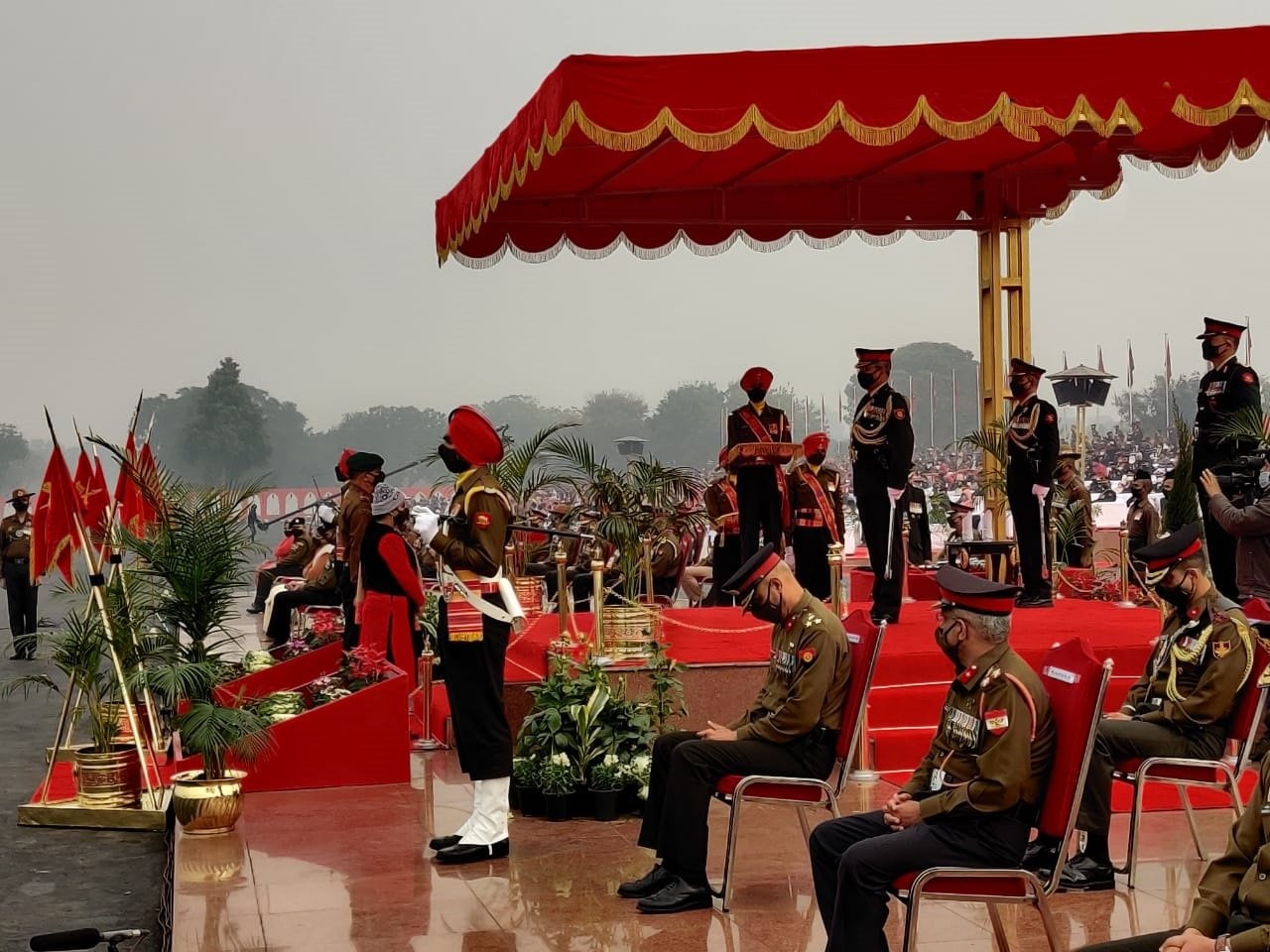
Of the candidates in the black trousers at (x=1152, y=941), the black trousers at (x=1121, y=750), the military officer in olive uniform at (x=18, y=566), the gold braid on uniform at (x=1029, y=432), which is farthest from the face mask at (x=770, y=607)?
the military officer in olive uniform at (x=18, y=566)

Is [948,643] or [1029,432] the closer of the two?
[948,643]

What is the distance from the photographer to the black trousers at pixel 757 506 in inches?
424

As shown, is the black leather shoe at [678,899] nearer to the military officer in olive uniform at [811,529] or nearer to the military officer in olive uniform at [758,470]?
the military officer in olive uniform at [758,470]

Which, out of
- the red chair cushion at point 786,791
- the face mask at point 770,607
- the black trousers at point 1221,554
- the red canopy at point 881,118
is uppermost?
the red canopy at point 881,118

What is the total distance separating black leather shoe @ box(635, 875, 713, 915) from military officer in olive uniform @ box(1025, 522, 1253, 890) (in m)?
1.12

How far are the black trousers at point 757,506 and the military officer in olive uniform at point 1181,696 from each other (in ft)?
16.8

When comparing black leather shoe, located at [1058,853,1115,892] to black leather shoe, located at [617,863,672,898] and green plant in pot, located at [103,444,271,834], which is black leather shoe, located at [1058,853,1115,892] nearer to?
black leather shoe, located at [617,863,672,898]

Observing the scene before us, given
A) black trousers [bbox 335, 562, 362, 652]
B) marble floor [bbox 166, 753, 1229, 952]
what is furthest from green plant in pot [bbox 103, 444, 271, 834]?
black trousers [bbox 335, 562, 362, 652]

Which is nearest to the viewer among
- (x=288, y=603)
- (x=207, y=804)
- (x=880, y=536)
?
(x=207, y=804)

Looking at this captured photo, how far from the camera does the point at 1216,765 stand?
18.2 feet

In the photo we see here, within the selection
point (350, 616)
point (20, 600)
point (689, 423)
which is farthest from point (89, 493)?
point (689, 423)

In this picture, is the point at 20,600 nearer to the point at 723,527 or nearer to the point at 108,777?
the point at 723,527

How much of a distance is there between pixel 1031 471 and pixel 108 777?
18.9 feet

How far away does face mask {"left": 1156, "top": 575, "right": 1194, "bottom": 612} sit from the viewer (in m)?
5.65
